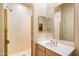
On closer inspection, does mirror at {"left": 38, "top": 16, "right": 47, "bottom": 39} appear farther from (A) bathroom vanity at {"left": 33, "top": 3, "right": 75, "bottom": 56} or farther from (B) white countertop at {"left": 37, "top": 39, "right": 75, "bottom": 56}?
(B) white countertop at {"left": 37, "top": 39, "right": 75, "bottom": 56}

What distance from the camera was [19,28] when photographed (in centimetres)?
146

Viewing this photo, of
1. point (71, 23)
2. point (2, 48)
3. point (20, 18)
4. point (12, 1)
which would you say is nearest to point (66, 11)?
point (71, 23)

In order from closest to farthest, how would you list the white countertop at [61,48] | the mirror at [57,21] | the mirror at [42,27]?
the white countertop at [61,48], the mirror at [57,21], the mirror at [42,27]

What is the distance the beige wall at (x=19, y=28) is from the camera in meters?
1.41

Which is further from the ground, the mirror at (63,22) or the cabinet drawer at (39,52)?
the mirror at (63,22)

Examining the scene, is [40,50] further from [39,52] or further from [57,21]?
[57,21]

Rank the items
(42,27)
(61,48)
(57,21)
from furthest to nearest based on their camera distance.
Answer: (42,27) → (57,21) → (61,48)

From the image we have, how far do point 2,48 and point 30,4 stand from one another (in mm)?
783

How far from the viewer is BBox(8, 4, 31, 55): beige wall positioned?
141 centimetres

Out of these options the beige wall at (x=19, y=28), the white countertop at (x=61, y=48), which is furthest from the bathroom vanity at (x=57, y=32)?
the beige wall at (x=19, y=28)

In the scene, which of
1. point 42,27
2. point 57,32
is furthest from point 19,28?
point 57,32

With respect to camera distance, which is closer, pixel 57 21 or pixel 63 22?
pixel 63 22

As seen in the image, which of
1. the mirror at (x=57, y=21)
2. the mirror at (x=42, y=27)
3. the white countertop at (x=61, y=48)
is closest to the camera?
the white countertop at (x=61, y=48)

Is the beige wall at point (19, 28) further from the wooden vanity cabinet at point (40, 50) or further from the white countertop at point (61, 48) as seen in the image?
the white countertop at point (61, 48)
